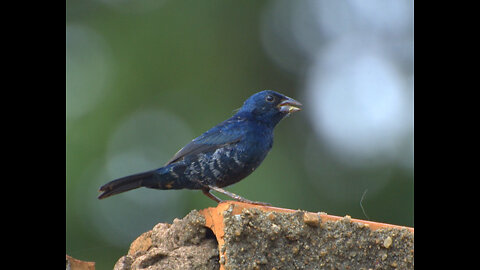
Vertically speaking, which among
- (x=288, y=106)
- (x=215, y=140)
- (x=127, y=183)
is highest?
(x=288, y=106)

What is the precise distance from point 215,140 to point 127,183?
2.06 ft

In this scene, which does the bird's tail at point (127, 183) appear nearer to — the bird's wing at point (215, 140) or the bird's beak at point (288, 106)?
the bird's wing at point (215, 140)

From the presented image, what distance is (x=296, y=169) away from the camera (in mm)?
6371

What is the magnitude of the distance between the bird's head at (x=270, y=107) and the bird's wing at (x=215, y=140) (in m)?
0.29

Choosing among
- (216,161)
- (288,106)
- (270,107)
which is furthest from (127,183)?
(288,106)

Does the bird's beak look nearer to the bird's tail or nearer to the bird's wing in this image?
the bird's wing

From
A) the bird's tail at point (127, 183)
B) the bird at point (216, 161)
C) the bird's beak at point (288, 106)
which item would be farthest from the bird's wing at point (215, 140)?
the bird's beak at point (288, 106)

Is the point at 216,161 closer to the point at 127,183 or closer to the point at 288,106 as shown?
the point at 127,183

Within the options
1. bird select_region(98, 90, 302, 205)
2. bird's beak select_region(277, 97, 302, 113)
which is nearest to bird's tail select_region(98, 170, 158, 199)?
bird select_region(98, 90, 302, 205)

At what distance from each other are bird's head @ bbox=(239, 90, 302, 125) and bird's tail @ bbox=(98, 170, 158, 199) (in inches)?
33.0

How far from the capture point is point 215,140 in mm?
3705

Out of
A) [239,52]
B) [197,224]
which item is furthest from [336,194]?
[197,224]
